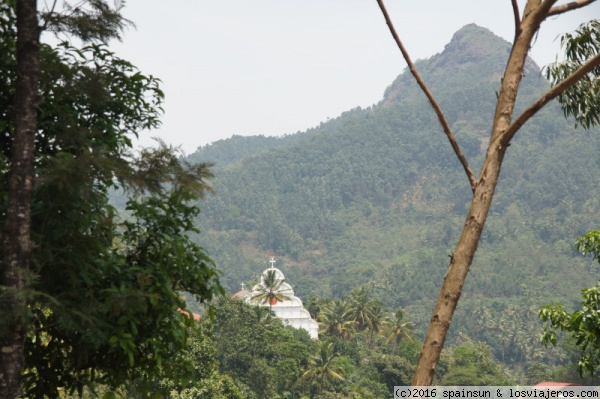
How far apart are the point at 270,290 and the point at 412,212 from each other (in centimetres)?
10757

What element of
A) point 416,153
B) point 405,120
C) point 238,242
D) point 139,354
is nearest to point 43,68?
point 139,354

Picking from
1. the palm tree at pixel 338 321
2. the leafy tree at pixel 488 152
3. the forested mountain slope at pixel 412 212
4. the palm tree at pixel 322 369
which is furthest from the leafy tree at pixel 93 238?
the forested mountain slope at pixel 412 212

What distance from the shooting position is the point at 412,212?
524ft

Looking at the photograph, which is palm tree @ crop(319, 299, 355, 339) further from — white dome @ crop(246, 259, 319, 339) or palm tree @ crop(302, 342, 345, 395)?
palm tree @ crop(302, 342, 345, 395)

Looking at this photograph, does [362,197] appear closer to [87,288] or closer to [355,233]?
[355,233]

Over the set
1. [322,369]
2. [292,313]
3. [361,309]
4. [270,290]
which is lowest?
[322,369]

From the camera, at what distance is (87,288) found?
5.23 metres

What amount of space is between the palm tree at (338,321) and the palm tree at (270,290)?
10.1 feet

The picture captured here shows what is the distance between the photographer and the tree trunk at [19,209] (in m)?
4.63

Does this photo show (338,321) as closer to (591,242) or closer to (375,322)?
(375,322)

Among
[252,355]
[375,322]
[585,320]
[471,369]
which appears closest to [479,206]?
[585,320]

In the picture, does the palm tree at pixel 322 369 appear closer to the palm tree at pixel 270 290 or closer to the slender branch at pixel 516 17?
the palm tree at pixel 270 290

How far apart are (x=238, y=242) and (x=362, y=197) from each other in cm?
3100

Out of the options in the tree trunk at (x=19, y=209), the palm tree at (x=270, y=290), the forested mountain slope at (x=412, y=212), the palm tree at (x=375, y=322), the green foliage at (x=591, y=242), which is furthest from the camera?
the forested mountain slope at (x=412, y=212)
